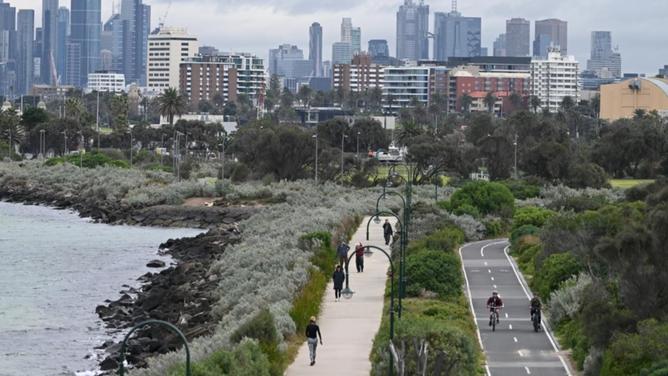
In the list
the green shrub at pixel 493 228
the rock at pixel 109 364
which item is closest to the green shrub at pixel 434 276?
the rock at pixel 109 364

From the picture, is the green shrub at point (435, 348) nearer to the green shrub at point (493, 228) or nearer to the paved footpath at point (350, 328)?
the paved footpath at point (350, 328)

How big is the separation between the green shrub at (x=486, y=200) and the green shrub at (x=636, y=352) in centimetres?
4744

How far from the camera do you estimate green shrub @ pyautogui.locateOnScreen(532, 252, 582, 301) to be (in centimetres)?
4994

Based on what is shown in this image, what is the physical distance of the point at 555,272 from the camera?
50.5 meters

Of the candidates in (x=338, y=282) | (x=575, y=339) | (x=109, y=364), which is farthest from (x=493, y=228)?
(x=575, y=339)

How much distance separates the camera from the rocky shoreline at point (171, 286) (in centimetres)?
4669

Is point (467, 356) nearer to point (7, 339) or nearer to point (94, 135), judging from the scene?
point (7, 339)

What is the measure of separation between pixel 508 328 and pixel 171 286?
20.6m

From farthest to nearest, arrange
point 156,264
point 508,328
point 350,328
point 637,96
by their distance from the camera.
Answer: point 637,96 → point 156,264 → point 508,328 → point 350,328

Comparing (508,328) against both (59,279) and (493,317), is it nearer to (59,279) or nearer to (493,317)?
(493,317)

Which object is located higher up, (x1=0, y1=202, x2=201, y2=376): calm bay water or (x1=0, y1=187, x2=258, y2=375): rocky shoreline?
(x1=0, y1=187, x2=258, y2=375): rocky shoreline

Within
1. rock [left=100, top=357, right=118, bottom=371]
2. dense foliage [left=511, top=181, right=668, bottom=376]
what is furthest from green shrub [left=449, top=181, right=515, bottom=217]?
rock [left=100, top=357, right=118, bottom=371]

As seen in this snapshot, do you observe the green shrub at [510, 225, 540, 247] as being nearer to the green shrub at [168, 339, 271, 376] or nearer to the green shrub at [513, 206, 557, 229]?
the green shrub at [513, 206, 557, 229]

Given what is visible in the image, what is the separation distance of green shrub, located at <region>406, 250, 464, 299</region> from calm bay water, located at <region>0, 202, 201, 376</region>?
33.3 feet
